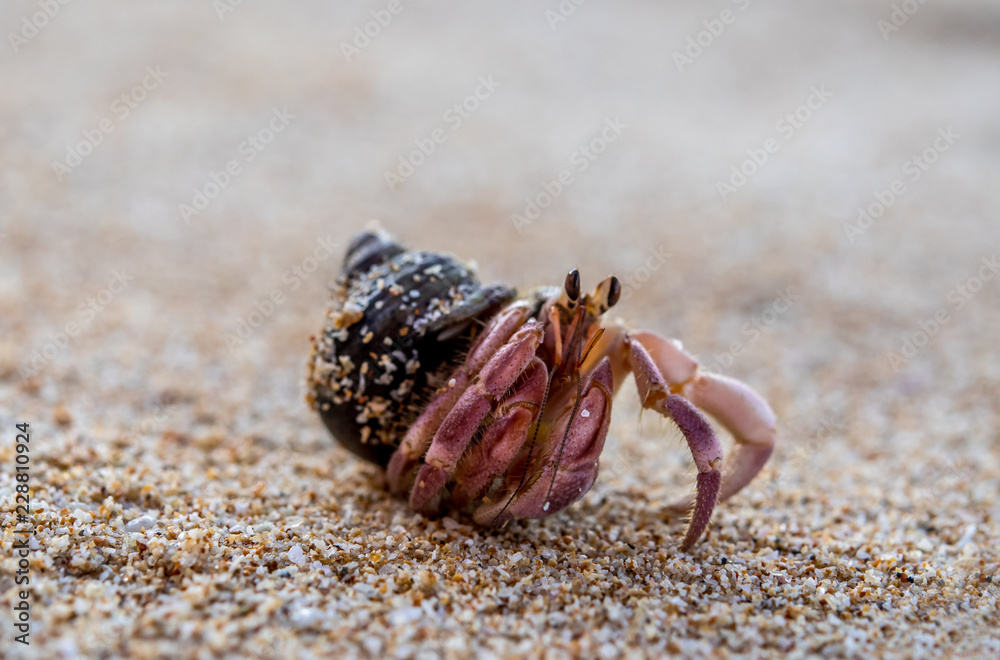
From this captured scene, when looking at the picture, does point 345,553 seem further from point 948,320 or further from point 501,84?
point 501,84

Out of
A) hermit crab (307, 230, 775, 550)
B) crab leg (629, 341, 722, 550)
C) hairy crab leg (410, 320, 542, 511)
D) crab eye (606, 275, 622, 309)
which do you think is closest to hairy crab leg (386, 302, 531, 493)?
hermit crab (307, 230, 775, 550)

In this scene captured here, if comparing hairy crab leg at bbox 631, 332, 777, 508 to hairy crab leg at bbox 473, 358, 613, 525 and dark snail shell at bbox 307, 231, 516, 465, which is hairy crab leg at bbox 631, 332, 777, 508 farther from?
dark snail shell at bbox 307, 231, 516, 465

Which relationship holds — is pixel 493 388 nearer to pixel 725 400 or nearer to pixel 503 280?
pixel 725 400

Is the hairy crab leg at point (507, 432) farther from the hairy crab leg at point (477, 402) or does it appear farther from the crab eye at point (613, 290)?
the crab eye at point (613, 290)

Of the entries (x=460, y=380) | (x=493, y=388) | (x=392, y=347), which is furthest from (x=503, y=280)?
(x=493, y=388)

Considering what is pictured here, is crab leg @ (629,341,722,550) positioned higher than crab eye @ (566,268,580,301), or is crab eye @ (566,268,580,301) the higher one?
crab eye @ (566,268,580,301)

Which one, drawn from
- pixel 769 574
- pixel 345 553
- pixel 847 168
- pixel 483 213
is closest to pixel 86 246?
pixel 483 213

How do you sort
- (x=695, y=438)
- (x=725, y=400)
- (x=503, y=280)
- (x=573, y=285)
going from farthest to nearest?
(x=503, y=280) < (x=725, y=400) < (x=573, y=285) < (x=695, y=438)

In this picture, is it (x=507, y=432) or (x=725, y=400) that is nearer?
(x=507, y=432)
